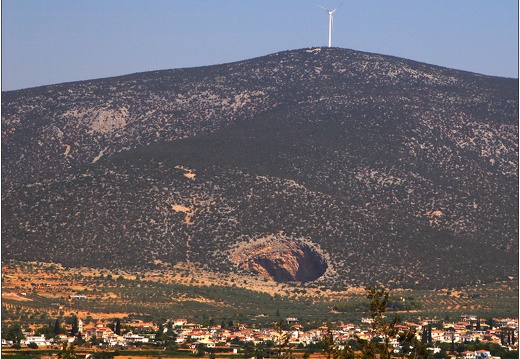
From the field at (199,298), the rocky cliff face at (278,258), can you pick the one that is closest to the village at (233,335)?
the field at (199,298)

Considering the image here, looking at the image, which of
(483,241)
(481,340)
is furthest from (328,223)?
(481,340)

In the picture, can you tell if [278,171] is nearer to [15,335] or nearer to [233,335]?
[233,335]

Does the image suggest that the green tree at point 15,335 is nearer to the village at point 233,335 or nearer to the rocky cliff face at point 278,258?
the village at point 233,335

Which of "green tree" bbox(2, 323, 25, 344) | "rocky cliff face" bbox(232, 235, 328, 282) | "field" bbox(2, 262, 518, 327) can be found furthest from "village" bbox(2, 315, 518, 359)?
"rocky cliff face" bbox(232, 235, 328, 282)

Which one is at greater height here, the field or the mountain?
the mountain

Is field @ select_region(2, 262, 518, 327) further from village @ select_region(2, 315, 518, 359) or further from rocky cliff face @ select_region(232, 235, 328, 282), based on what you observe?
village @ select_region(2, 315, 518, 359)

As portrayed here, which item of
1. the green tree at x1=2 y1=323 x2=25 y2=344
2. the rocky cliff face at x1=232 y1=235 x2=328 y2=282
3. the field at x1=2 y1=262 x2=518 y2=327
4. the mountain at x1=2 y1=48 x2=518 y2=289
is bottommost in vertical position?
the green tree at x1=2 y1=323 x2=25 y2=344

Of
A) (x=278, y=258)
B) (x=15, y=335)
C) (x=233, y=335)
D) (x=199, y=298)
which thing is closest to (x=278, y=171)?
(x=278, y=258)
